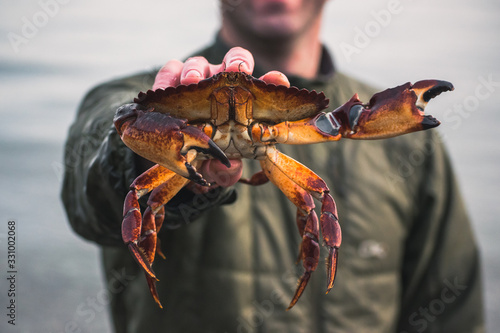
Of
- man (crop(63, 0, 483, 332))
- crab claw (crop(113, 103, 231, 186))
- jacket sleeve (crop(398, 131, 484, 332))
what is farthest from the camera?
jacket sleeve (crop(398, 131, 484, 332))

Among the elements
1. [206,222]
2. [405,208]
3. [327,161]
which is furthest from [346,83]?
[206,222]

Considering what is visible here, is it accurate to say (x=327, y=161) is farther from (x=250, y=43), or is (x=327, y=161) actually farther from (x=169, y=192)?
(x=169, y=192)

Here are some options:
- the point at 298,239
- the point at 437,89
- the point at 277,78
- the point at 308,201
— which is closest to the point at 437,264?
the point at 298,239

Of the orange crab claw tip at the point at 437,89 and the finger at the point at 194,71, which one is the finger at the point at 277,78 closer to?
the finger at the point at 194,71

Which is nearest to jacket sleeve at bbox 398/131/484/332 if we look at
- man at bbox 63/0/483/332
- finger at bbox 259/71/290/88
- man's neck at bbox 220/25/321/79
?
man at bbox 63/0/483/332

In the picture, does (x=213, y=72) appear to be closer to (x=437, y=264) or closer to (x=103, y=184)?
(x=103, y=184)

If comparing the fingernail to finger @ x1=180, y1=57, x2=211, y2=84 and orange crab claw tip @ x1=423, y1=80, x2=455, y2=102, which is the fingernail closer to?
finger @ x1=180, y1=57, x2=211, y2=84
